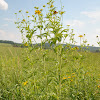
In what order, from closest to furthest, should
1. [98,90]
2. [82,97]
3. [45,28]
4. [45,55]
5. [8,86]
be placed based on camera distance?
[45,55]
[45,28]
[82,97]
[98,90]
[8,86]

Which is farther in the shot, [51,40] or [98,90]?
[98,90]

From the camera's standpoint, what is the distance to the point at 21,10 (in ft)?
10.2

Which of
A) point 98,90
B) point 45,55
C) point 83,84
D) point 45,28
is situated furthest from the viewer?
point 83,84

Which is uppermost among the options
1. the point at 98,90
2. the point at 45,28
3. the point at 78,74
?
the point at 45,28

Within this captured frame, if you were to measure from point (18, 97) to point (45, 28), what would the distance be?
4.76 ft

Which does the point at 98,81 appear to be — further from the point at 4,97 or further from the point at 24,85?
the point at 4,97

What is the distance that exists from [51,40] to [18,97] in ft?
4.79

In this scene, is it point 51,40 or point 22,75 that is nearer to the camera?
point 51,40

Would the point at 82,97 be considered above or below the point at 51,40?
below

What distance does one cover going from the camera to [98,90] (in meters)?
2.58

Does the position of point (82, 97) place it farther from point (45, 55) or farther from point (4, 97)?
point (4, 97)

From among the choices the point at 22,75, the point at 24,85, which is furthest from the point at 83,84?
the point at 22,75

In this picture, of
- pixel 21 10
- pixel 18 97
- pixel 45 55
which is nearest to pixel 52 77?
pixel 45 55

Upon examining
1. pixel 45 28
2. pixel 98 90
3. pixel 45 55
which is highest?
pixel 45 28
